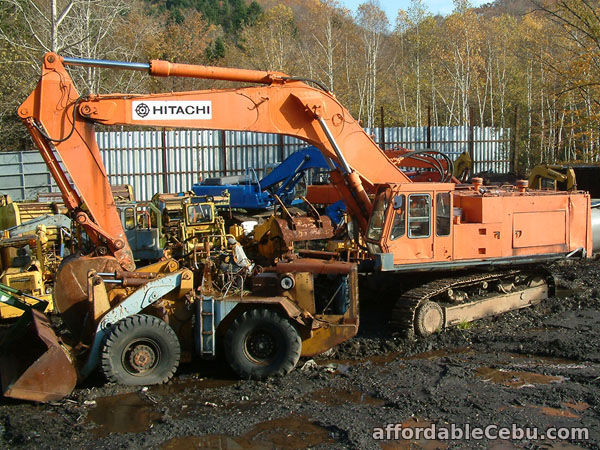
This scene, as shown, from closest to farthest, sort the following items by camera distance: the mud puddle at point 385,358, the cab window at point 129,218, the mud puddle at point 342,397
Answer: the mud puddle at point 342,397
the mud puddle at point 385,358
the cab window at point 129,218

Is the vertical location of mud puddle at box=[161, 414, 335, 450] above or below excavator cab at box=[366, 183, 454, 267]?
below

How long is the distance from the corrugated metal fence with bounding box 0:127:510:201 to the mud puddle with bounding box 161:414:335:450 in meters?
17.9

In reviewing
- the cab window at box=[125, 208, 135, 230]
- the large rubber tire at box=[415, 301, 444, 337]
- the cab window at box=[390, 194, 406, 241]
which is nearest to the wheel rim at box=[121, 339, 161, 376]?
the cab window at box=[390, 194, 406, 241]

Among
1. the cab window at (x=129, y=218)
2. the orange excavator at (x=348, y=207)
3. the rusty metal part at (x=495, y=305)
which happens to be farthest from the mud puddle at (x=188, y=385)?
the cab window at (x=129, y=218)

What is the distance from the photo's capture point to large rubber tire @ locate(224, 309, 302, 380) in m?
7.98

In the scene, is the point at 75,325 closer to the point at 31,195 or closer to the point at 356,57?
the point at 31,195

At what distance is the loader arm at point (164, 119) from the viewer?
8.05m

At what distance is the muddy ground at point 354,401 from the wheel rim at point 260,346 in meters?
0.36

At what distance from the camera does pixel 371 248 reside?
9672 millimetres

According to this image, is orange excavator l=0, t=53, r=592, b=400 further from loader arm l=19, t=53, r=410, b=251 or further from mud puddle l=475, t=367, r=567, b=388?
mud puddle l=475, t=367, r=567, b=388

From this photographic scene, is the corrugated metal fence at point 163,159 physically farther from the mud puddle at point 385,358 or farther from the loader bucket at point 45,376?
the loader bucket at point 45,376

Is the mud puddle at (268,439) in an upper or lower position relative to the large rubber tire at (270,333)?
lower

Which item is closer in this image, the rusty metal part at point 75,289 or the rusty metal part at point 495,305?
the rusty metal part at point 75,289

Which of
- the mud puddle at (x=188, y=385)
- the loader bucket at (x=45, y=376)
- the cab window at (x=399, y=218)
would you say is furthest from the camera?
the cab window at (x=399, y=218)
